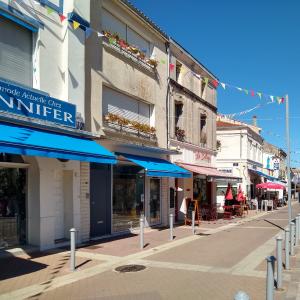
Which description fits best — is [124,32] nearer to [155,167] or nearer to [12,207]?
[155,167]

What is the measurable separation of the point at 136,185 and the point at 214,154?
1048 cm

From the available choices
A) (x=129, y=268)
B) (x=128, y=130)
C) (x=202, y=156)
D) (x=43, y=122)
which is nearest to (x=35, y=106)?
(x=43, y=122)

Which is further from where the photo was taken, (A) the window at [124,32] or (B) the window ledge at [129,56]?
(A) the window at [124,32]

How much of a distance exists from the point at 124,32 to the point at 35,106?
687 centimetres

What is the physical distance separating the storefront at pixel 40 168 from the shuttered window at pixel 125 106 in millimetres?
2779

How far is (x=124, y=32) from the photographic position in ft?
54.3

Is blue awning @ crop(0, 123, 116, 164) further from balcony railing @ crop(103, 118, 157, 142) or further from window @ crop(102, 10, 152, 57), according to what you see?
window @ crop(102, 10, 152, 57)

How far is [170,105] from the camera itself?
65.6ft

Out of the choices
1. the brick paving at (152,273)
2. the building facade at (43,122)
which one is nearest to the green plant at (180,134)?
the brick paving at (152,273)

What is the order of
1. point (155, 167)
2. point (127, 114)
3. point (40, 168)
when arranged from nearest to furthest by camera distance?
point (40, 168)
point (155, 167)
point (127, 114)

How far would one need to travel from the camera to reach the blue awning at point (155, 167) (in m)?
15.0

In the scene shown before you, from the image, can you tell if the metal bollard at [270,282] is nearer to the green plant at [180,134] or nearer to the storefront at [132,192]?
the storefront at [132,192]

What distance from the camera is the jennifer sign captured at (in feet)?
33.1

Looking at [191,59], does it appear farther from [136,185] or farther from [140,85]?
[136,185]
